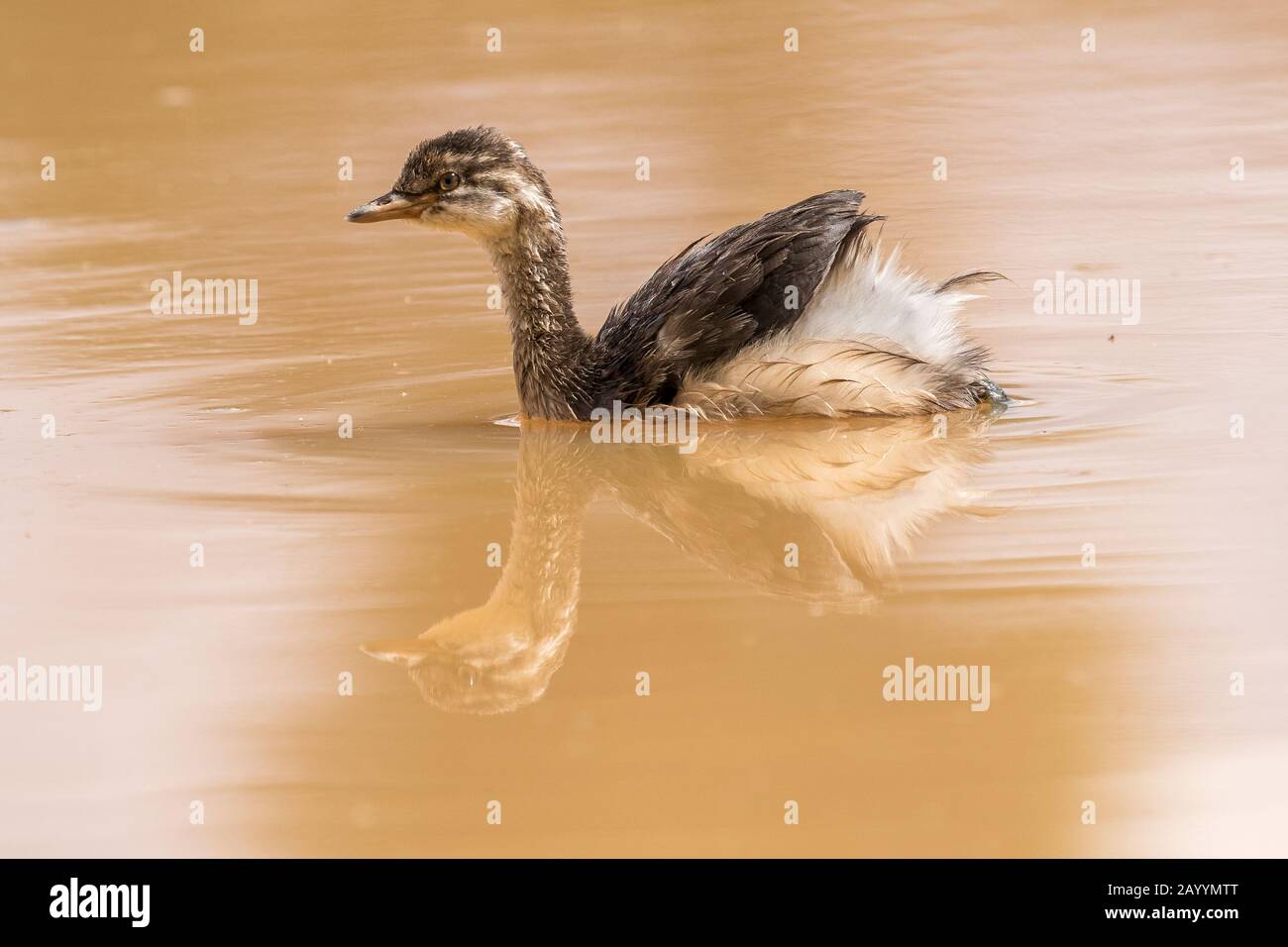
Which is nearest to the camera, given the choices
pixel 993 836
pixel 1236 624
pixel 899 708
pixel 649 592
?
pixel 993 836

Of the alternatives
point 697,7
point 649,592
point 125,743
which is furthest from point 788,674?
point 697,7

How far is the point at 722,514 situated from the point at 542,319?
1998mm

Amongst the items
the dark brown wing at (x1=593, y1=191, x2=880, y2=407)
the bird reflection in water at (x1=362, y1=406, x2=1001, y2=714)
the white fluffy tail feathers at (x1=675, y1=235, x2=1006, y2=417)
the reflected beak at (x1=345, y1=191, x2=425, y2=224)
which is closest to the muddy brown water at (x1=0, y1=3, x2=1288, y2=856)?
the bird reflection in water at (x1=362, y1=406, x2=1001, y2=714)

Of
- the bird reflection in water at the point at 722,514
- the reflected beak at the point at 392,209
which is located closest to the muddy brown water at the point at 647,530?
the bird reflection in water at the point at 722,514

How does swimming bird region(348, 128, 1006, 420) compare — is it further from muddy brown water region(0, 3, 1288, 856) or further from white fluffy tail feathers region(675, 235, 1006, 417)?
muddy brown water region(0, 3, 1288, 856)

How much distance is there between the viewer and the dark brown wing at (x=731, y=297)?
828 centimetres

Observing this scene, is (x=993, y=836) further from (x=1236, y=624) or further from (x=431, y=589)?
(x=431, y=589)

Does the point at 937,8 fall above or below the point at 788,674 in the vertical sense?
above

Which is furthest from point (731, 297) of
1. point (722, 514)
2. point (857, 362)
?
point (722, 514)

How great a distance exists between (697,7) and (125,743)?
45.1 feet

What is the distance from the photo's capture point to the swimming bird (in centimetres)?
831

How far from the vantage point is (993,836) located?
4715 millimetres

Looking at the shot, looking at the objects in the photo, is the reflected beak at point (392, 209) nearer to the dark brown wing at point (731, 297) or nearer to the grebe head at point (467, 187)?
the grebe head at point (467, 187)
